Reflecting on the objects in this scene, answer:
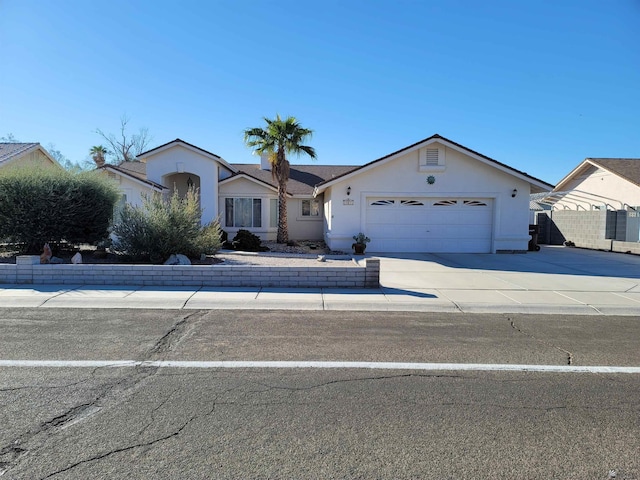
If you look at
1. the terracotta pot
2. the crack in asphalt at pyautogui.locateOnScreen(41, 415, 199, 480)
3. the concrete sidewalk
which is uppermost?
the terracotta pot

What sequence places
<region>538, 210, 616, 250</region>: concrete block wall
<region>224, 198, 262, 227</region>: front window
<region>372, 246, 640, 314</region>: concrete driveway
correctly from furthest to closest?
<region>224, 198, 262, 227</region>: front window → <region>538, 210, 616, 250</region>: concrete block wall → <region>372, 246, 640, 314</region>: concrete driveway

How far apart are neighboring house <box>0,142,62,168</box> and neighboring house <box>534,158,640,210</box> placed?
26.7 meters

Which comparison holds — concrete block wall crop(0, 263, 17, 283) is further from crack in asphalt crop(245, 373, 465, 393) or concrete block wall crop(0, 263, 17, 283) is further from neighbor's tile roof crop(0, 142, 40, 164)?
neighbor's tile roof crop(0, 142, 40, 164)

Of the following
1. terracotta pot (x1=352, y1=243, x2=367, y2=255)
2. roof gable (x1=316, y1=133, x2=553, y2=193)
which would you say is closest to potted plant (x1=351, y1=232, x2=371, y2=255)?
terracotta pot (x1=352, y1=243, x2=367, y2=255)

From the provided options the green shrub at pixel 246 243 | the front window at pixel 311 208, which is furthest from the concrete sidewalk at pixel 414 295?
the front window at pixel 311 208

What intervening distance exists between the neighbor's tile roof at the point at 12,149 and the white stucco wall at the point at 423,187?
15.3 metres

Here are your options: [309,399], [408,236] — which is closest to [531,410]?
[309,399]

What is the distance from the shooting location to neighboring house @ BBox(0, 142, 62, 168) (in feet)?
60.8

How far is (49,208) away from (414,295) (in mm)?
10900

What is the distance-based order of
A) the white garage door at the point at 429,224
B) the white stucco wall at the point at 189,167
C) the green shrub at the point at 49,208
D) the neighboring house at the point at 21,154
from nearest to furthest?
the green shrub at the point at 49,208
the white garage door at the point at 429,224
the neighboring house at the point at 21,154
the white stucco wall at the point at 189,167

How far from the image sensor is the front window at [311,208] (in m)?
22.8

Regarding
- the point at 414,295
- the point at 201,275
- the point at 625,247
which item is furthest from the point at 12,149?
the point at 625,247

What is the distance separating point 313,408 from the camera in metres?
3.74

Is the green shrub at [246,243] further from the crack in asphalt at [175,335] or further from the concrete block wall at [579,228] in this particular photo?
the concrete block wall at [579,228]
